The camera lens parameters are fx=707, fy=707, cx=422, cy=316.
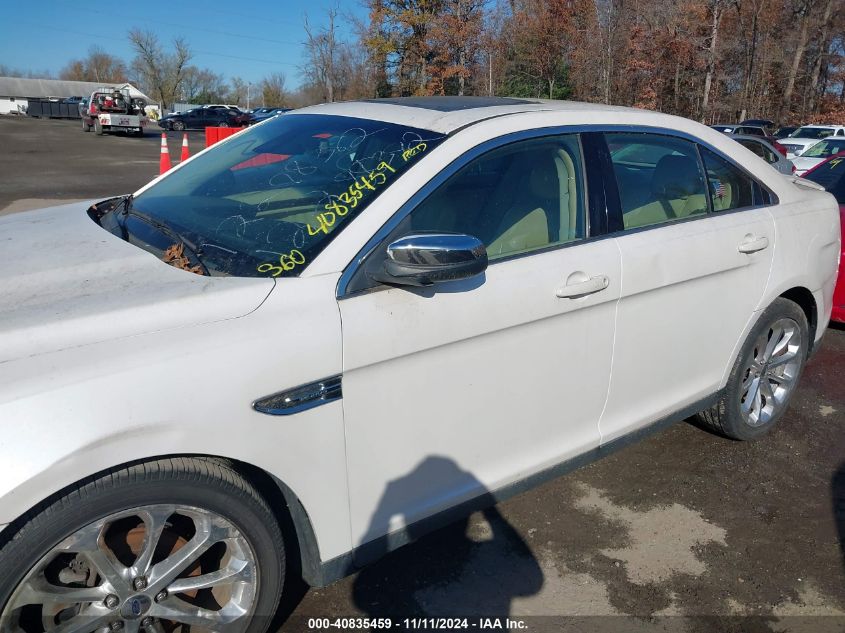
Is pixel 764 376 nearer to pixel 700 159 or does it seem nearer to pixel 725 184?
pixel 725 184

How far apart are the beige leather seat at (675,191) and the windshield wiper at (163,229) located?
6.21ft

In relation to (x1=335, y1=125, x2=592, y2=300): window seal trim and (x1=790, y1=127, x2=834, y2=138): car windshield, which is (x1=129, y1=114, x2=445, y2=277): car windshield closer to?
(x1=335, y1=125, x2=592, y2=300): window seal trim

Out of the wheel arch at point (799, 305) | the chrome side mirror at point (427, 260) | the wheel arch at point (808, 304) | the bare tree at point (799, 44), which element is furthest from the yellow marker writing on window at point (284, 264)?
the bare tree at point (799, 44)

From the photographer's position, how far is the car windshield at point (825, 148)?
19109 millimetres

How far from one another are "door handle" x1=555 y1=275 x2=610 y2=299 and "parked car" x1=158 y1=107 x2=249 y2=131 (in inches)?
1739

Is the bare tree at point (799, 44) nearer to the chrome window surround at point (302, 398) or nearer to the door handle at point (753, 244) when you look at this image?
the door handle at point (753, 244)

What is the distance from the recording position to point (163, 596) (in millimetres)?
2039

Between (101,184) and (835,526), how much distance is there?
14507mm

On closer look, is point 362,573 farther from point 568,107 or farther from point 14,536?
point 568,107

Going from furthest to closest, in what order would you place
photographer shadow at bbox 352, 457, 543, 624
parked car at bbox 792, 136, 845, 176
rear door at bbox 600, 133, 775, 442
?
parked car at bbox 792, 136, 845, 176 → rear door at bbox 600, 133, 775, 442 → photographer shadow at bbox 352, 457, 543, 624

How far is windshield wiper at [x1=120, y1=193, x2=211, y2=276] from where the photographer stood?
2340 millimetres

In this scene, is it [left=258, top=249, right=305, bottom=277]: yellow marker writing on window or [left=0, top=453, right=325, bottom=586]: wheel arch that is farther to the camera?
[left=258, top=249, right=305, bottom=277]: yellow marker writing on window

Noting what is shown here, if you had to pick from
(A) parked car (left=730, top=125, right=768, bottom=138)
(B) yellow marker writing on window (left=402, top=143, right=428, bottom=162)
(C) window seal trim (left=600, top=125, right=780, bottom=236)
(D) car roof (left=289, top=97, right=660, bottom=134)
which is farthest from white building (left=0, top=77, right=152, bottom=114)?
(B) yellow marker writing on window (left=402, top=143, right=428, bottom=162)

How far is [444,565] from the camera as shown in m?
2.88
